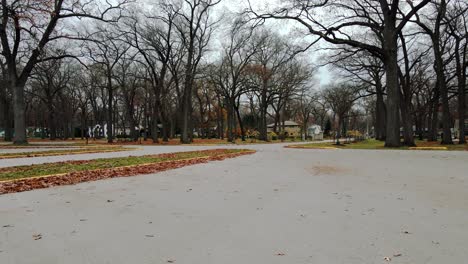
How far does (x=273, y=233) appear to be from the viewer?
180 inches

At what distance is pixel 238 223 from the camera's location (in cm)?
507

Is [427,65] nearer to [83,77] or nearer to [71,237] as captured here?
[71,237]

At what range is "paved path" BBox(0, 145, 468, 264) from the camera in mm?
3811

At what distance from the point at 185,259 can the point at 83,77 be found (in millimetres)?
59214

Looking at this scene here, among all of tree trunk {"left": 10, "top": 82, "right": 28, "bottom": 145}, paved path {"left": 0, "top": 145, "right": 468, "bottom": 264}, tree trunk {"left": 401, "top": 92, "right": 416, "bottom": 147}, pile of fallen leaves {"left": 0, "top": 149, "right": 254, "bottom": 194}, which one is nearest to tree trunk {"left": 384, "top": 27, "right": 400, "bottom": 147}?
tree trunk {"left": 401, "top": 92, "right": 416, "bottom": 147}

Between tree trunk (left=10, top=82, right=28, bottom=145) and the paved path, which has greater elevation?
tree trunk (left=10, top=82, right=28, bottom=145)

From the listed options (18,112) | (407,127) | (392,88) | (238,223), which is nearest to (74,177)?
(238,223)

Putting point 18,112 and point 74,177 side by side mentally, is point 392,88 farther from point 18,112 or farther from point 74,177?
point 18,112

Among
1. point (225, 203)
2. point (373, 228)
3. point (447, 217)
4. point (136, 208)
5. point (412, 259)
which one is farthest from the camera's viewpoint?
point (225, 203)

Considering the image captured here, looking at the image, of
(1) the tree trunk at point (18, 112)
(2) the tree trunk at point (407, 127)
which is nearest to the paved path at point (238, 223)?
(2) the tree trunk at point (407, 127)

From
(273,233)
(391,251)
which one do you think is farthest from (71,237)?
(391,251)

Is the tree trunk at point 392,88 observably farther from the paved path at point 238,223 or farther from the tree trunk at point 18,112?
the tree trunk at point 18,112

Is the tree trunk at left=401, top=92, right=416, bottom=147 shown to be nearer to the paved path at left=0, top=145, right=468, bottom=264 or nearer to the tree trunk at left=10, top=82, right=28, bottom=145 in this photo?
the paved path at left=0, top=145, right=468, bottom=264

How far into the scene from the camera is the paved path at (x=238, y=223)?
3811mm
